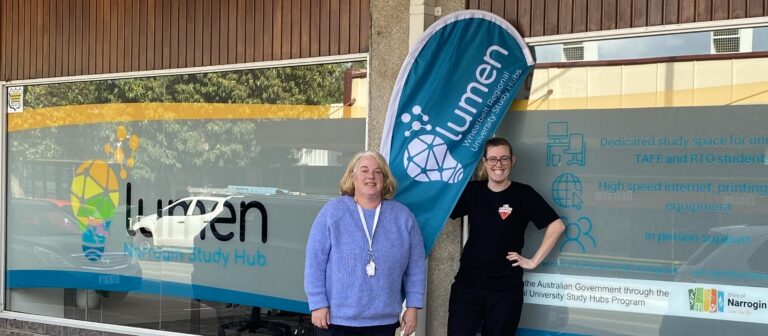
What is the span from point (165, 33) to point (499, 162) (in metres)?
3.59

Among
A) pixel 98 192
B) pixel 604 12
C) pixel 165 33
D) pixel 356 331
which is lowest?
Result: pixel 356 331

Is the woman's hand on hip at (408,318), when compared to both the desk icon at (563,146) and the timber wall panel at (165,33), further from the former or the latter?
the timber wall panel at (165,33)

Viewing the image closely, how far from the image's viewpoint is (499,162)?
572 cm

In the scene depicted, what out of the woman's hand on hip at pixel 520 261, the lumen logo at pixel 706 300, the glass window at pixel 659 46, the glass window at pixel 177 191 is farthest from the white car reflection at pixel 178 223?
the lumen logo at pixel 706 300

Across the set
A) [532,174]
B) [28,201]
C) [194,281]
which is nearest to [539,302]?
[532,174]

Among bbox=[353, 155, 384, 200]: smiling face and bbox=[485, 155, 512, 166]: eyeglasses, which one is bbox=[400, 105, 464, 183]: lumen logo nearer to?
bbox=[485, 155, 512, 166]: eyeglasses

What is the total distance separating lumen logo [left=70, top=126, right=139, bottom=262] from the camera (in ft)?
27.4

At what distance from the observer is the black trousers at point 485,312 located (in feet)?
18.7

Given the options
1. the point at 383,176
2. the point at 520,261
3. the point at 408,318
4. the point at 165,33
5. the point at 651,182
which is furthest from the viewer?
the point at 165,33

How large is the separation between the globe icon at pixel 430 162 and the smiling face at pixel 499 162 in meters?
0.31

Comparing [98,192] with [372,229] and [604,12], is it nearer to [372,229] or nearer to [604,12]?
[372,229]

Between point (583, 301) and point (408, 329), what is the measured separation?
125 cm

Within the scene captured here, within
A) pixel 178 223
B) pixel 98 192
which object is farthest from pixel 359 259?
pixel 98 192

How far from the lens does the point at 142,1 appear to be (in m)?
8.25
